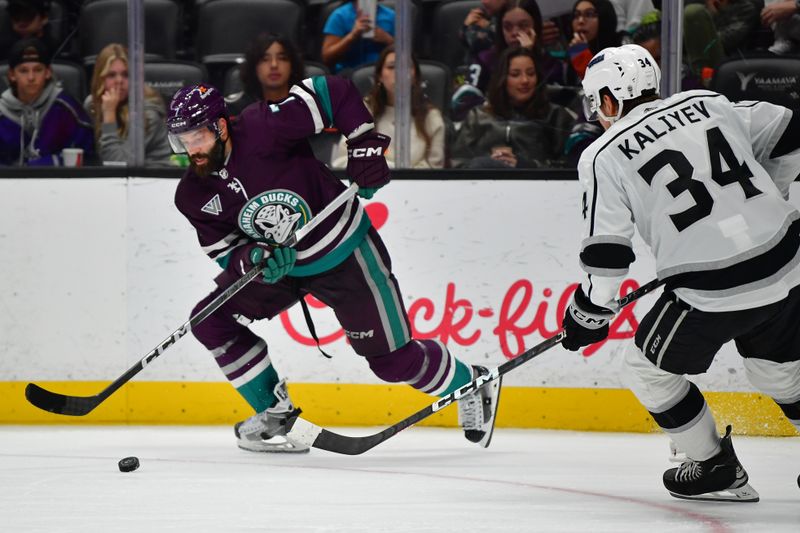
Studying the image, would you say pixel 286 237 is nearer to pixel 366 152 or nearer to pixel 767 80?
pixel 366 152

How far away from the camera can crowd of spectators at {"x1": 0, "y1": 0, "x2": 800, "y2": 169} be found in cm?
438

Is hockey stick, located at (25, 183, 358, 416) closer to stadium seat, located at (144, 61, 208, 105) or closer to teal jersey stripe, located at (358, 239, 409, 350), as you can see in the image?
teal jersey stripe, located at (358, 239, 409, 350)

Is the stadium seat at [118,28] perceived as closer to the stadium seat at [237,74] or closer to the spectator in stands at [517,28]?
the stadium seat at [237,74]

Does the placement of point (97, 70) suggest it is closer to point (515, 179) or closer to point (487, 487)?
point (515, 179)

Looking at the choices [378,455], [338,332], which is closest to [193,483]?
[378,455]

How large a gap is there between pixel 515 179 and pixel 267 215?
1018mm

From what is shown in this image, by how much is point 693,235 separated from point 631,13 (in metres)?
1.87

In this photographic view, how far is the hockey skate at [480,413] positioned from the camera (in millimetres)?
3984

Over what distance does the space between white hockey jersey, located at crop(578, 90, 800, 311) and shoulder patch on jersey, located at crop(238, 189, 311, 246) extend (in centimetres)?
119

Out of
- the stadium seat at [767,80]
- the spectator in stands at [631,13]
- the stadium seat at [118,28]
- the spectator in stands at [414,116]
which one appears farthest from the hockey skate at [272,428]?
the stadium seat at [767,80]

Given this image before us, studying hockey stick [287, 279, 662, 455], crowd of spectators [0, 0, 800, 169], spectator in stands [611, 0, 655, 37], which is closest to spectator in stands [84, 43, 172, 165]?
crowd of spectators [0, 0, 800, 169]

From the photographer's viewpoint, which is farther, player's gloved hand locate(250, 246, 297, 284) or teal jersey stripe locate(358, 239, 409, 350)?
teal jersey stripe locate(358, 239, 409, 350)

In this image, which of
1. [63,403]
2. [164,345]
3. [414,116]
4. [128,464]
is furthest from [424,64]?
[128,464]

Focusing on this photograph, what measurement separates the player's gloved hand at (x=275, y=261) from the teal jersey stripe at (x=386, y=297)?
25cm
